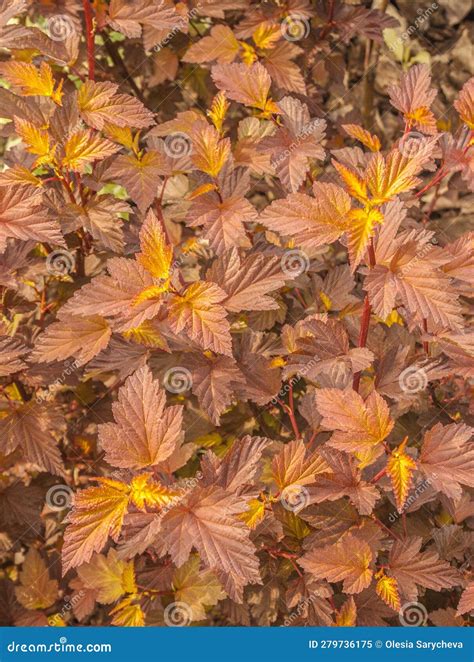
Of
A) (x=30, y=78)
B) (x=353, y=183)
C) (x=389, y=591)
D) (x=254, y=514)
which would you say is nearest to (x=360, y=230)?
(x=353, y=183)

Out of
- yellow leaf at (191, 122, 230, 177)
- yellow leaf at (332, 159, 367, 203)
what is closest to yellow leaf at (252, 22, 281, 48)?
yellow leaf at (191, 122, 230, 177)

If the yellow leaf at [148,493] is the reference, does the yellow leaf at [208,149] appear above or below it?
above

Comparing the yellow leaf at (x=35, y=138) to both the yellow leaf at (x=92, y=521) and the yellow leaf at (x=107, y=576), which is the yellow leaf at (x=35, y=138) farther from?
the yellow leaf at (x=107, y=576)

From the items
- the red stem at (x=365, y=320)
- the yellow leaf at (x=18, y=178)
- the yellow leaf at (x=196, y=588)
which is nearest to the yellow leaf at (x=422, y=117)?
the red stem at (x=365, y=320)

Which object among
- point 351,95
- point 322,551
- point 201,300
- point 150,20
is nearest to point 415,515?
point 322,551

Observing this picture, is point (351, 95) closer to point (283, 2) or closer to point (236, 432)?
point (283, 2)

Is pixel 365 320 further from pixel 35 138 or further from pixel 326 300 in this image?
pixel 35 138

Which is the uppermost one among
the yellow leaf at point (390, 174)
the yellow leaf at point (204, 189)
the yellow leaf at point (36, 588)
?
the yellow leaf at point (390, 174)
